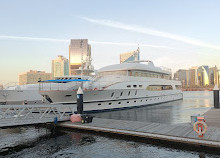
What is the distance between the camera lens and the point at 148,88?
31.2 m

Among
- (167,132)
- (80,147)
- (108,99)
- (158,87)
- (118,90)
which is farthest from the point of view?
(158,87)

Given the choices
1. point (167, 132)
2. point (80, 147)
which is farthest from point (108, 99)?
point (80, 147)

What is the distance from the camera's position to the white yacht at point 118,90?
72.2ft

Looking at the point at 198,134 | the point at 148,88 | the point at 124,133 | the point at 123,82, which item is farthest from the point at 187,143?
the point at 148,88

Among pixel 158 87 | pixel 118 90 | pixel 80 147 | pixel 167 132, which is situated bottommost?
pixel 80 147

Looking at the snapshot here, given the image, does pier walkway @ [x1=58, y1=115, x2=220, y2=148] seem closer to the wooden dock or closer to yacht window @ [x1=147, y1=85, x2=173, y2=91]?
the wooden dock

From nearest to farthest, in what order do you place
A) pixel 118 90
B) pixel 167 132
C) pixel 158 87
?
pixel 167 132, pixel 118 90, pixel 158 87

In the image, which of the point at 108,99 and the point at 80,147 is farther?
the point at 108,99

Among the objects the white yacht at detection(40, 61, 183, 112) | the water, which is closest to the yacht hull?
the white yacht at detection(40, 61, 183, 112)

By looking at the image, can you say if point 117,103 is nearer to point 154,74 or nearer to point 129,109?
point 129,109

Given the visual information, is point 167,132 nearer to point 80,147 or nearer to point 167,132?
point 167,132

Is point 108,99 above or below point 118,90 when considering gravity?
below

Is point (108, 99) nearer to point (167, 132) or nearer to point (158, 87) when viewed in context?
point (167, 132)

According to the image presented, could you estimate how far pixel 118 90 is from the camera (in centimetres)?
2500
